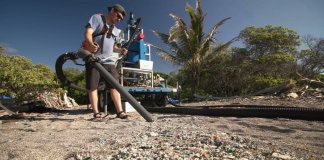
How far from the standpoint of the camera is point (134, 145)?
1.75 m

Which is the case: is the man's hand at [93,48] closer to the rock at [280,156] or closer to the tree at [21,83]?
the rock at [280,156]

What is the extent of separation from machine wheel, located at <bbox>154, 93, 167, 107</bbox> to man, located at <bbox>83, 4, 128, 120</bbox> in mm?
3069

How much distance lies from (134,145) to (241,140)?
0.77 m

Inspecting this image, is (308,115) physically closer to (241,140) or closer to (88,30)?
(241,140)

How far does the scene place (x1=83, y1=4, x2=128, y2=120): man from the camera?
3.47 m

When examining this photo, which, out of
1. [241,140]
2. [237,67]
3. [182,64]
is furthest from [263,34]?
[241,140]

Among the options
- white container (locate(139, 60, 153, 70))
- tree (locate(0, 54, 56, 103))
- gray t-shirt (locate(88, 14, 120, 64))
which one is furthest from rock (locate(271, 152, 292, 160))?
tree (locate(0, 54, 56, 103))

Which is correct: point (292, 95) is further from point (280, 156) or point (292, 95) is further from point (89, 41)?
point (280, 156)

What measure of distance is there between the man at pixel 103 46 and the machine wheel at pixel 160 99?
121 inches

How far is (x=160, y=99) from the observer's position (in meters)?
6.71

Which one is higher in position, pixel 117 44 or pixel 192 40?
pixel 192 40

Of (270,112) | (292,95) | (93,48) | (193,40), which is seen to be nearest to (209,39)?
(193,40)

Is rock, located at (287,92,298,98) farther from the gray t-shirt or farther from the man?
the gray t-shirt

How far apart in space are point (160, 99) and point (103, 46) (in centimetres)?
334
